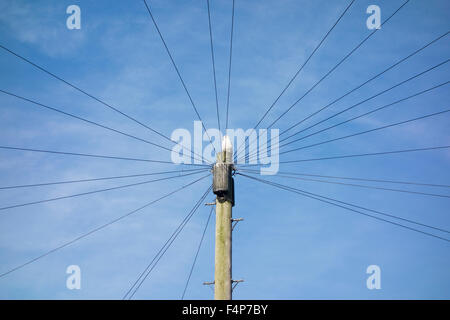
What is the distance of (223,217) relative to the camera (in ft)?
42.3

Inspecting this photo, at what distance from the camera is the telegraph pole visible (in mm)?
12266

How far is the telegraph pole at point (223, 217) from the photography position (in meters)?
12.3
